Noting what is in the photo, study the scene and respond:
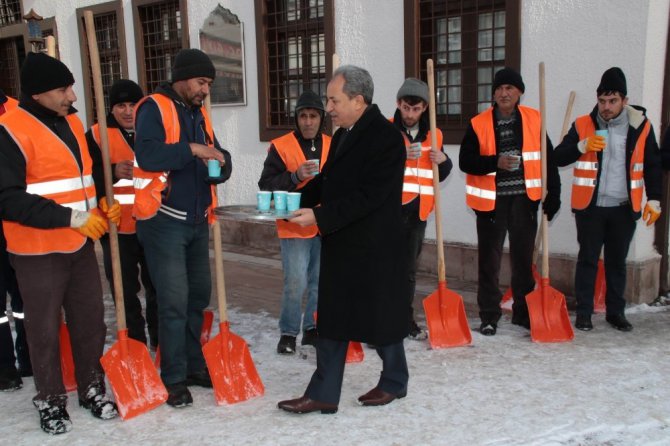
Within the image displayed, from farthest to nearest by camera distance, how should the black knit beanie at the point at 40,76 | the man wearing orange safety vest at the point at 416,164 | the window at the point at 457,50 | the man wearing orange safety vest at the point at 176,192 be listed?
the window at the point at 457,50 < the man wearing orange safety vest at the point at 416,164 < the man wearing orange safety vest at the point at 176,192 < the black knit beanie at the point at 40,76

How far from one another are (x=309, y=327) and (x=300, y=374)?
559 mm

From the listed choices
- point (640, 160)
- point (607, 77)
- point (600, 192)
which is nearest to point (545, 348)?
point (600, 192)

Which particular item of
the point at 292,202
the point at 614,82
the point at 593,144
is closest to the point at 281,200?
the point at 292,202

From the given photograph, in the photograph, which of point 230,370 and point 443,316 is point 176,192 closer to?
point 230,370

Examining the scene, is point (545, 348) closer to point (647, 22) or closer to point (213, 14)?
point (647, 22)

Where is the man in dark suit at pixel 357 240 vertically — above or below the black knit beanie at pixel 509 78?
below

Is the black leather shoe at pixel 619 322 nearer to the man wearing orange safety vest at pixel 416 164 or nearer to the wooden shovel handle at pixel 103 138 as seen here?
the man wearing orange safety vest at pixel 416 164

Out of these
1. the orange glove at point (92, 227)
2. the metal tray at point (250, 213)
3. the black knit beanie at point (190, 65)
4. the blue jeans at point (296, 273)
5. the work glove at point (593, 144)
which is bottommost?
the blue jeans at point (296, 273)

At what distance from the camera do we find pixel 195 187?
3641 millimetres

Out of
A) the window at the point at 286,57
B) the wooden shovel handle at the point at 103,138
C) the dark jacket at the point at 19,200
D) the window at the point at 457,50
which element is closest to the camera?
the dark jacket at the point at 19,200

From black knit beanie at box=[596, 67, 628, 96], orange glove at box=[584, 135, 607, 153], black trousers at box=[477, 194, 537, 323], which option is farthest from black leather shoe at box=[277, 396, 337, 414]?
black knit beanie at box=[596, 67, 628, 96]

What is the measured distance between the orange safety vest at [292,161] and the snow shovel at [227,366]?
25.4 inches

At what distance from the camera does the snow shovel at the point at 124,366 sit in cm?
353

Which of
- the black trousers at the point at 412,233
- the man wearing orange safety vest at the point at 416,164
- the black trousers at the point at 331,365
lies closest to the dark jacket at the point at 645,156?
the man wearing orange safety vest at the point at 416,164
